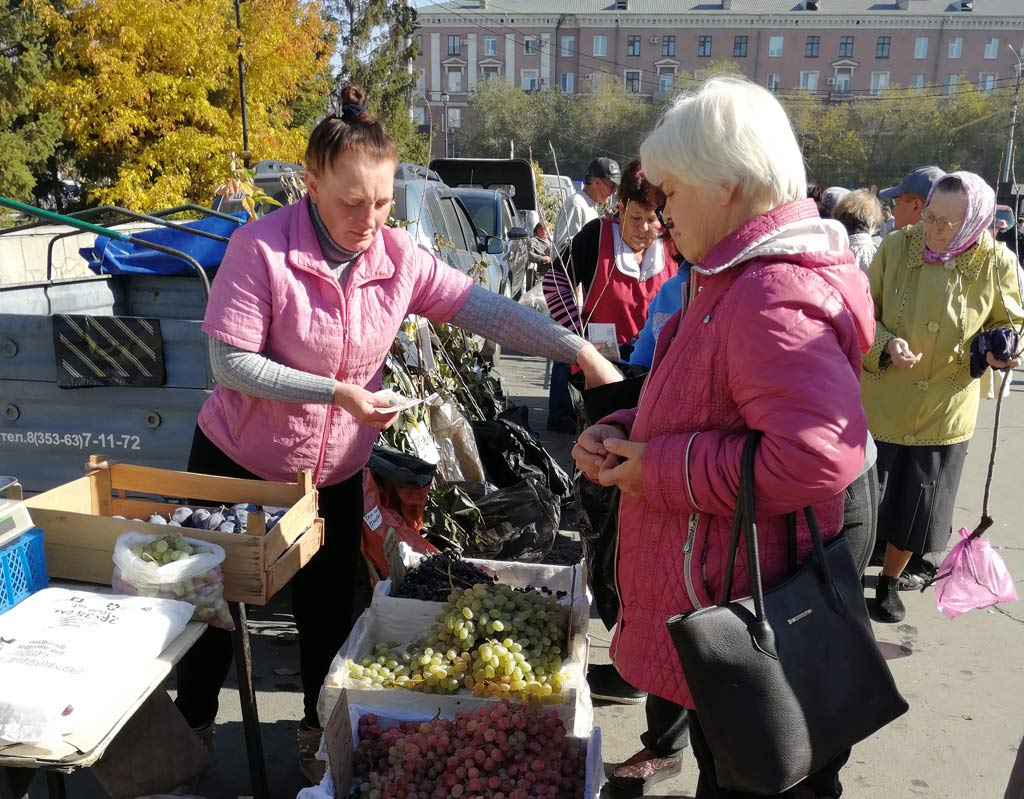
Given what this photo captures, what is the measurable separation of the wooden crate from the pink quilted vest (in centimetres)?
13

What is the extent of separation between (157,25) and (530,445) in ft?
35.1

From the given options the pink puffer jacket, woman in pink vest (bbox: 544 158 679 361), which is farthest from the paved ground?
woman in pink vest (bbox: 544 158 679 361)

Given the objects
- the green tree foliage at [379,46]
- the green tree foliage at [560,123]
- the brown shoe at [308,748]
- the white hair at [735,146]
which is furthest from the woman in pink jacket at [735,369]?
the green tree foliage at [560,123]

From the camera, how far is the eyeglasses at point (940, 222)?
3.38m

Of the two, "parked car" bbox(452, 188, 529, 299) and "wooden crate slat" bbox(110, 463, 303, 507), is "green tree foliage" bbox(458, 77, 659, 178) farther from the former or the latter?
"wooden crate slat" bbox(110, 463, 303, 507)

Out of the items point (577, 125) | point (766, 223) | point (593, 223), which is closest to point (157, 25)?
point (593, 223)

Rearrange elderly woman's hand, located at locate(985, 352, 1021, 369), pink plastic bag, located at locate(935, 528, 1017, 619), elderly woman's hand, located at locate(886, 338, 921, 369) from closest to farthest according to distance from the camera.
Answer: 1. pink plastic bag, located at locate(935, 528, 1017, 619)
2. elderly woman's hand, located at locate(985, 352, 1021, 369)
3. elderly woman's hand, located at locate(886, 338, 921, 369)

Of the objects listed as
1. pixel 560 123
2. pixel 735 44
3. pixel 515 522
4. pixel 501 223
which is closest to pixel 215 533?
pixel 515 522

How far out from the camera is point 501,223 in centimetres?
1120

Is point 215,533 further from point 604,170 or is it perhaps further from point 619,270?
point 604,170

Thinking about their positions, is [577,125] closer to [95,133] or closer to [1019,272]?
[95,133]

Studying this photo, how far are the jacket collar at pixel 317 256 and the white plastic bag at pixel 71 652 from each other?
887 millimetres

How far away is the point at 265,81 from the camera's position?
1285 cm

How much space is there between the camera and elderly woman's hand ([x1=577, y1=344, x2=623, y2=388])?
2.35 m
